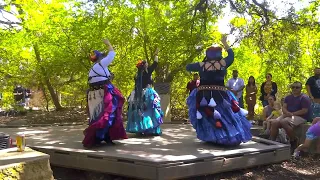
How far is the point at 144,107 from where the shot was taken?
6836 mm

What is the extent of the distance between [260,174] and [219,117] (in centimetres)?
97

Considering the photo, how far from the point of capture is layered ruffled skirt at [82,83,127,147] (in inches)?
211

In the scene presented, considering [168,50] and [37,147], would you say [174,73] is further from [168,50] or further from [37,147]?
[37,147]

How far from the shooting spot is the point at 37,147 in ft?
18.0

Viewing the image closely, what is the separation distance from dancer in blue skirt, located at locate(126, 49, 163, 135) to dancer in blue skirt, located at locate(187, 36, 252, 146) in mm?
1268

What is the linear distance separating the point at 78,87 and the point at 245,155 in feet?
33.1

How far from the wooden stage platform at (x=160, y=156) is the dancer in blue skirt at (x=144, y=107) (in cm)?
40

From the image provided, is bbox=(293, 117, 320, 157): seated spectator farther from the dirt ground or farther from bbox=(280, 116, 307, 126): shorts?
bbox=(280, 116, 307, 126): shorts

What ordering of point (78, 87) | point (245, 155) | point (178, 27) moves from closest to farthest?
point (245, 155)
point (178, 27)
point (78, 87)

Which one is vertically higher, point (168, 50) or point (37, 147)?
point (168, 50)

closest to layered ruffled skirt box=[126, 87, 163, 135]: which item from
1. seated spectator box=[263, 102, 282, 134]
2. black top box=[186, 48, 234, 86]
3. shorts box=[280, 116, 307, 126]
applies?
black top box=[186, 48, 234, 86]

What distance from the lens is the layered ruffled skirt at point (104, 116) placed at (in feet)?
17.6

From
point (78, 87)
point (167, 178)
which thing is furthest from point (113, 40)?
point (167, 178)

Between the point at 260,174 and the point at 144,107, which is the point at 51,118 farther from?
the point at 260,174
